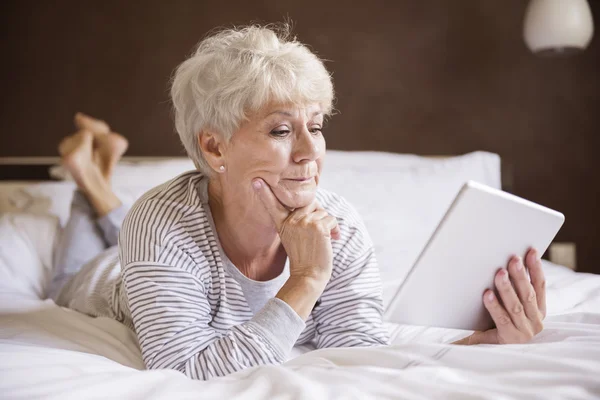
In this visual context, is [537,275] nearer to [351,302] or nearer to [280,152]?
[351,302]

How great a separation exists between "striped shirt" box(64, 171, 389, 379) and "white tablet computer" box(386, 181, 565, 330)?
0.19m

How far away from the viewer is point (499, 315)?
1.15m

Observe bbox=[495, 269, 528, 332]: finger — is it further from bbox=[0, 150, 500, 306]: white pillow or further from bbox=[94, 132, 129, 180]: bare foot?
bbox=[94, 132, 129, 180]: bare foot

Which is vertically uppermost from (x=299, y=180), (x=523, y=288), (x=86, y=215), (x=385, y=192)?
(x=299, y=180)

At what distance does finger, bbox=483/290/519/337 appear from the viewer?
3.73 ft

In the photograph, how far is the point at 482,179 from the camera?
2299 millimetres

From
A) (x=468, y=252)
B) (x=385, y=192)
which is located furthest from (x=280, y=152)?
(x=385, y=192)

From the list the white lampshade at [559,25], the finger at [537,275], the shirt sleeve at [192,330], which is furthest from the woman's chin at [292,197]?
the white lampshade at [559,25]

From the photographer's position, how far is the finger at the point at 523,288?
3.59ft

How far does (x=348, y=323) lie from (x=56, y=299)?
0.98 metres

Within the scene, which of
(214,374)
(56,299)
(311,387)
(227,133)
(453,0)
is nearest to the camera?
(311,387)

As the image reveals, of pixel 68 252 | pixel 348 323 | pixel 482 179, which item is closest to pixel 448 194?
pixel 482 179

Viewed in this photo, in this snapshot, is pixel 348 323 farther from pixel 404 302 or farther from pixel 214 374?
pixel 214 374

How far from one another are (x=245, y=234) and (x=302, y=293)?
0.80 feet
